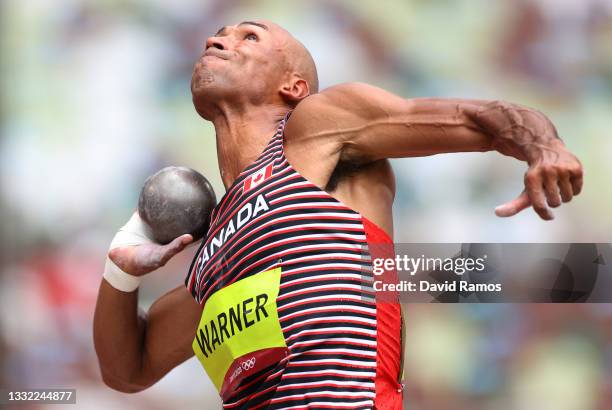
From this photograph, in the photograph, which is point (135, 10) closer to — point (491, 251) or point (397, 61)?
point (397, 61)

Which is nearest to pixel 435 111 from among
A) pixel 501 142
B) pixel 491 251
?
pixel 501 142

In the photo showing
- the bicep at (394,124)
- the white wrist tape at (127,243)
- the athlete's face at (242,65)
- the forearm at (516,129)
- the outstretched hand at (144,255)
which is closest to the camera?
Answer: the forearm at (516,129)

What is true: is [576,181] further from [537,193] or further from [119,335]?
[119,335]

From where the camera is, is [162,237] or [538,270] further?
[538,270]

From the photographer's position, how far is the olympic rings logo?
7.98 feet

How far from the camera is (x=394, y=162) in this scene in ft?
13.4

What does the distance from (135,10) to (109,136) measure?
2.02 feet

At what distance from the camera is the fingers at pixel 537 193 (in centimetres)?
192

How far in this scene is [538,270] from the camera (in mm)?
3859

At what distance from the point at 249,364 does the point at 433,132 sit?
0.76 m

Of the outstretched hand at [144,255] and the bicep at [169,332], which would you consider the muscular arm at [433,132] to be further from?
the bicep at [169,332]

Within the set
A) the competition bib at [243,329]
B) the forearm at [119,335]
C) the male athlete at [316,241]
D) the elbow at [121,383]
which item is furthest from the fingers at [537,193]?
the elbow at [121,383]

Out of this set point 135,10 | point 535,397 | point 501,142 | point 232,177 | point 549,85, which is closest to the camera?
point 501,142

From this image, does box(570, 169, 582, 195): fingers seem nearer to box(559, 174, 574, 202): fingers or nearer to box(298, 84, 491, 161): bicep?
box(559, 174, 574, 202): fingers
